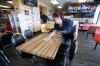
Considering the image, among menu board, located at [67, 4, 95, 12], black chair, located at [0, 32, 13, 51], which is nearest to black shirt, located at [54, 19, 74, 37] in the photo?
black chair, located at [0, 32, 13, 51]

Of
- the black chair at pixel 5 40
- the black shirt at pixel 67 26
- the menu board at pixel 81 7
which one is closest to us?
the black shirt at pixel 67 26

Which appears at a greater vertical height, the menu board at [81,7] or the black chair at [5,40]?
the menu board at [81,7]

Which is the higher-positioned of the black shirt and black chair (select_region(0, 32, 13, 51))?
the black shirt

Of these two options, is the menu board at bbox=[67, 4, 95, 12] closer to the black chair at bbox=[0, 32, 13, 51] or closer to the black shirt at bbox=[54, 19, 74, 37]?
the black shirt at bbox=[54, 19, 74, 37]

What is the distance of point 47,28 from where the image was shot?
3889 mm

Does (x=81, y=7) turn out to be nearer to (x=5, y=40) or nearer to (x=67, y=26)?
(x=67, y=26)

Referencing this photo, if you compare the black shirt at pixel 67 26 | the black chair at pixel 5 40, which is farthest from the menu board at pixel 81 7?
the black chair at pixel 5 40

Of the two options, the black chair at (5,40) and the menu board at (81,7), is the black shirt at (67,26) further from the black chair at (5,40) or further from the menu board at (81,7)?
the menu board at (81,7)

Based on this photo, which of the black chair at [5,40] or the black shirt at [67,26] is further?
the black chair at [5,40]

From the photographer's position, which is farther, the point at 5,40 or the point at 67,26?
the point at 5,40

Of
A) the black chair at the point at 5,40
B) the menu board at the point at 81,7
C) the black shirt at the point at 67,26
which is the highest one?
the menu board at the point at 81,7

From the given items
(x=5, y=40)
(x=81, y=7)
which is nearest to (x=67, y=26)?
(x=5, y=40)

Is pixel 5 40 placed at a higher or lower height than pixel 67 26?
lower

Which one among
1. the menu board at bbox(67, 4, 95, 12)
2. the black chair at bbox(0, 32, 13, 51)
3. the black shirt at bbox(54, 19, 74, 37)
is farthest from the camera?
the menu board at bbox(67, 4, 95, 12)
